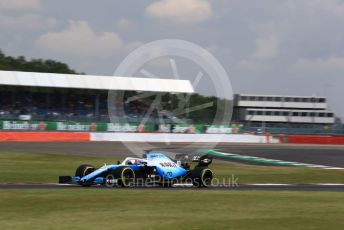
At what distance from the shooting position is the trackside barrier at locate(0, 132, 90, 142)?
172ft

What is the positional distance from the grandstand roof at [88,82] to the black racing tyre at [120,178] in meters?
43.5

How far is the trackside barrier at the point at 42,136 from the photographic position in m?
52.5

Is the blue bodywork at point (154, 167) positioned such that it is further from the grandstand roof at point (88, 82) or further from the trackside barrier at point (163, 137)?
the grandstand roof at point (88, 82)

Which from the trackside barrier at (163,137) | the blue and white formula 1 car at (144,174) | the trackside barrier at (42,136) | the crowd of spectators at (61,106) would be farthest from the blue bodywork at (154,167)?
the crowd of spectators at (61,106)

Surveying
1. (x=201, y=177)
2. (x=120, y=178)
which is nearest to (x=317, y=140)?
(x=201, y=177)

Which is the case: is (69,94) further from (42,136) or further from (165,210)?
(165,210)

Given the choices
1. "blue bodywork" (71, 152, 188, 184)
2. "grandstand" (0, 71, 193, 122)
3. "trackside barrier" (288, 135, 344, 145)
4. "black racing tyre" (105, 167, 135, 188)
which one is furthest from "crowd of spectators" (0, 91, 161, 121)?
"black racing tyre" (105, 167, 135, 188)

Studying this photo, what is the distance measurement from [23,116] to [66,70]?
54.2 metres

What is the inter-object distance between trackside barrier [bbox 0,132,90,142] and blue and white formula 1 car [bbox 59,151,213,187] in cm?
3387

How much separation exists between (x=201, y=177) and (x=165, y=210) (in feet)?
23.2

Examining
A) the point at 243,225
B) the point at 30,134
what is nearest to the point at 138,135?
the point at 30,134

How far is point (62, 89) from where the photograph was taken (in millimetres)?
67188

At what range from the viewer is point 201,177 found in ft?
65.4

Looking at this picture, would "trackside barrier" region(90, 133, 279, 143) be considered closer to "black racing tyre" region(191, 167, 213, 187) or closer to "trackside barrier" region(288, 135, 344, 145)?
"trackside barrier" region(288, 135, 344, 145)
